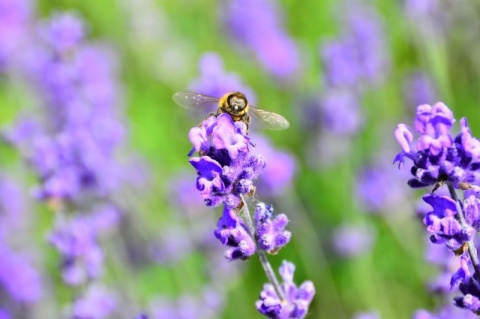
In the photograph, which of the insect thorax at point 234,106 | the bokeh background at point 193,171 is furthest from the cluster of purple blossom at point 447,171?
the bokeh background at point 193,171

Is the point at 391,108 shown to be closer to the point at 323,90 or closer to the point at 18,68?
the point at 323,90

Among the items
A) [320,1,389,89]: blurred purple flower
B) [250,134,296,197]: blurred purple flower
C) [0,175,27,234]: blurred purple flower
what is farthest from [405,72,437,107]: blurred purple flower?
[0,175,27,234]: blurred purple flower

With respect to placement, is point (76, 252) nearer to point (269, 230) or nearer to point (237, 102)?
point (237, 102)

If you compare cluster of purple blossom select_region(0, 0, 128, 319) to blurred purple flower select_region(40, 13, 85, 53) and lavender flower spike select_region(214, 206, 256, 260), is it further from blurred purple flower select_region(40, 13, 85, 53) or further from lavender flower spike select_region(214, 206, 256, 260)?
lavender flower spike select_region(214, 206, 256, 260)

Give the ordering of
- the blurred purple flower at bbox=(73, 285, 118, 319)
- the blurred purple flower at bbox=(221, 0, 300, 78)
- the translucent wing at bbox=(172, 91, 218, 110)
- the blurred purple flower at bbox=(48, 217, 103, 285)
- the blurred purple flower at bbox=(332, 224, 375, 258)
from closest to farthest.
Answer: the translucent wing at bbox=(172, 91, 218, 110) → the blurred purple flower at bbox=(73, 285, 118, 319) → the blurred purple flower at bbox=(48, 217, 103, 285) → the blurred purple flower at bbox=(332, 224, 375, 258) → the blurred purple flower at bbox=(221, 0, 300, 78)

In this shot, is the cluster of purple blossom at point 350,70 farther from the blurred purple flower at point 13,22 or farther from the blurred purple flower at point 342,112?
the blurred purple flower at point 13,22

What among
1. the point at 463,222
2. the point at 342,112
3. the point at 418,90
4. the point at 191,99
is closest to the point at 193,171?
the point at 342,112
